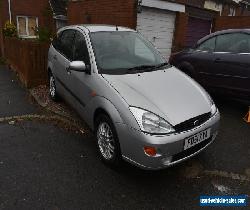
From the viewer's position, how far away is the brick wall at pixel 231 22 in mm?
13234

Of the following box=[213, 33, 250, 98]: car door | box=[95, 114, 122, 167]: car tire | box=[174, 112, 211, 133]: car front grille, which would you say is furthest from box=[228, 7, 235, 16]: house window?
box=[95, 114, 122, 167]: car tire

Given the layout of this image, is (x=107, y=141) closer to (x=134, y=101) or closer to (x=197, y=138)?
(x=134, y=101)

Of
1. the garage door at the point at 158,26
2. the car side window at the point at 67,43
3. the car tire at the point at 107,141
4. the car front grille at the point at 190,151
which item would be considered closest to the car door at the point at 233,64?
the car front grille at the point at 190,151

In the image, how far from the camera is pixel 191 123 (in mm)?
3104

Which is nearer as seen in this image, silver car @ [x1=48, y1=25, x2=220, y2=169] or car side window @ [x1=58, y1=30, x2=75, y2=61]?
silver car @ [x1=48, y1=25, x2=220, y2=169]

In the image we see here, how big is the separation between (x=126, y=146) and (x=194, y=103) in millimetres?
1039

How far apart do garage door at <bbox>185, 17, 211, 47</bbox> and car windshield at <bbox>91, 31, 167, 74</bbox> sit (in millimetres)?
9012

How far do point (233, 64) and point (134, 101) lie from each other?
3.05 m

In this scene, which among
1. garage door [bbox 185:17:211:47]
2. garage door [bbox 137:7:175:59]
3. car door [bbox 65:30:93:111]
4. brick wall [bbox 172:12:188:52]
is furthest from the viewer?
garage door [bbox 185:17:211:47]

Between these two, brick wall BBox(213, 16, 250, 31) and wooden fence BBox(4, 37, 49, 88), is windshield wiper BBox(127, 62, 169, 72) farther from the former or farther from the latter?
brick wall BBox(213, 16, 250, 31)

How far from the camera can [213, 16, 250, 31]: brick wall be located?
1323cm

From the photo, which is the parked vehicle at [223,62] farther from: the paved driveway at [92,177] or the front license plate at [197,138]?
the front license plate at [197,138]

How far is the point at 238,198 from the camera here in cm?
310

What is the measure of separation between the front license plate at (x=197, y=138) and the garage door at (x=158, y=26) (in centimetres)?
747
